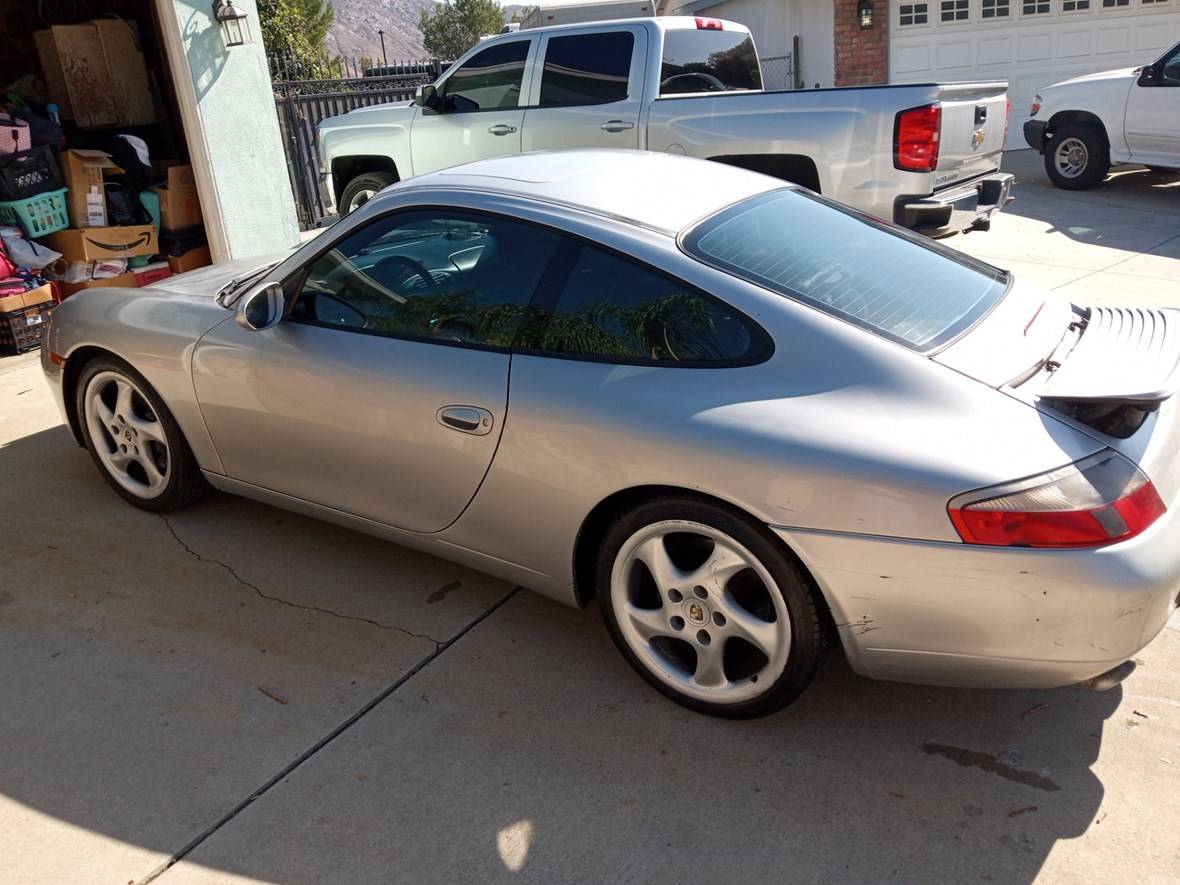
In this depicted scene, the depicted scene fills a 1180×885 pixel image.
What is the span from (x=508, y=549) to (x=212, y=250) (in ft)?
19.5

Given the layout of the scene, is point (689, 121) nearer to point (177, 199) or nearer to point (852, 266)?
point (177, 199)

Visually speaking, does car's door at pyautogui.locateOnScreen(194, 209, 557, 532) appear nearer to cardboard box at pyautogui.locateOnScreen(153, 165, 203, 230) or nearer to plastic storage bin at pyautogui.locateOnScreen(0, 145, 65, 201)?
plastic storage bin at pyautogui.locateOnScreen(0, 145, 65, 201)

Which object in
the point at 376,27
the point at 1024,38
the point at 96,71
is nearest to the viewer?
the point at 96,71

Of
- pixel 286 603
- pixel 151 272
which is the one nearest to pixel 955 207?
pixel 286 603

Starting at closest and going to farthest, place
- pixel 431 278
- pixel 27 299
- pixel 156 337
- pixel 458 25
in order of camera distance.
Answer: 1. pixel 431 278
2. pixel 156 337
3. pixel 27 299
4. pixel 458 25

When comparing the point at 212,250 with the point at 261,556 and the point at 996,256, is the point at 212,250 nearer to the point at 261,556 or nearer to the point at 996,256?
the point at 261,556

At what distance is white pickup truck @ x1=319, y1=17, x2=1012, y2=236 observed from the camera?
6.80 m

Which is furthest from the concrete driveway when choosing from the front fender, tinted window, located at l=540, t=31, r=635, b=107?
tinted window, located at l=540, t=31, r=635, b=107

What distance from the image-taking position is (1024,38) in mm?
15609

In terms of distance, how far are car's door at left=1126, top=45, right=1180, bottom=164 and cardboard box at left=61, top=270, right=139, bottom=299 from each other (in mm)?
10090

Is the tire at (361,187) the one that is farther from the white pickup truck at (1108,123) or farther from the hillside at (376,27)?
the hillside at (376,27)

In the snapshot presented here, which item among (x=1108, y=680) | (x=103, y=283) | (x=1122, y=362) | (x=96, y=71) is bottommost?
(x=1108, y=680)

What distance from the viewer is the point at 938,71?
52.5ft

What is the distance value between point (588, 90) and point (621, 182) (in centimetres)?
516
